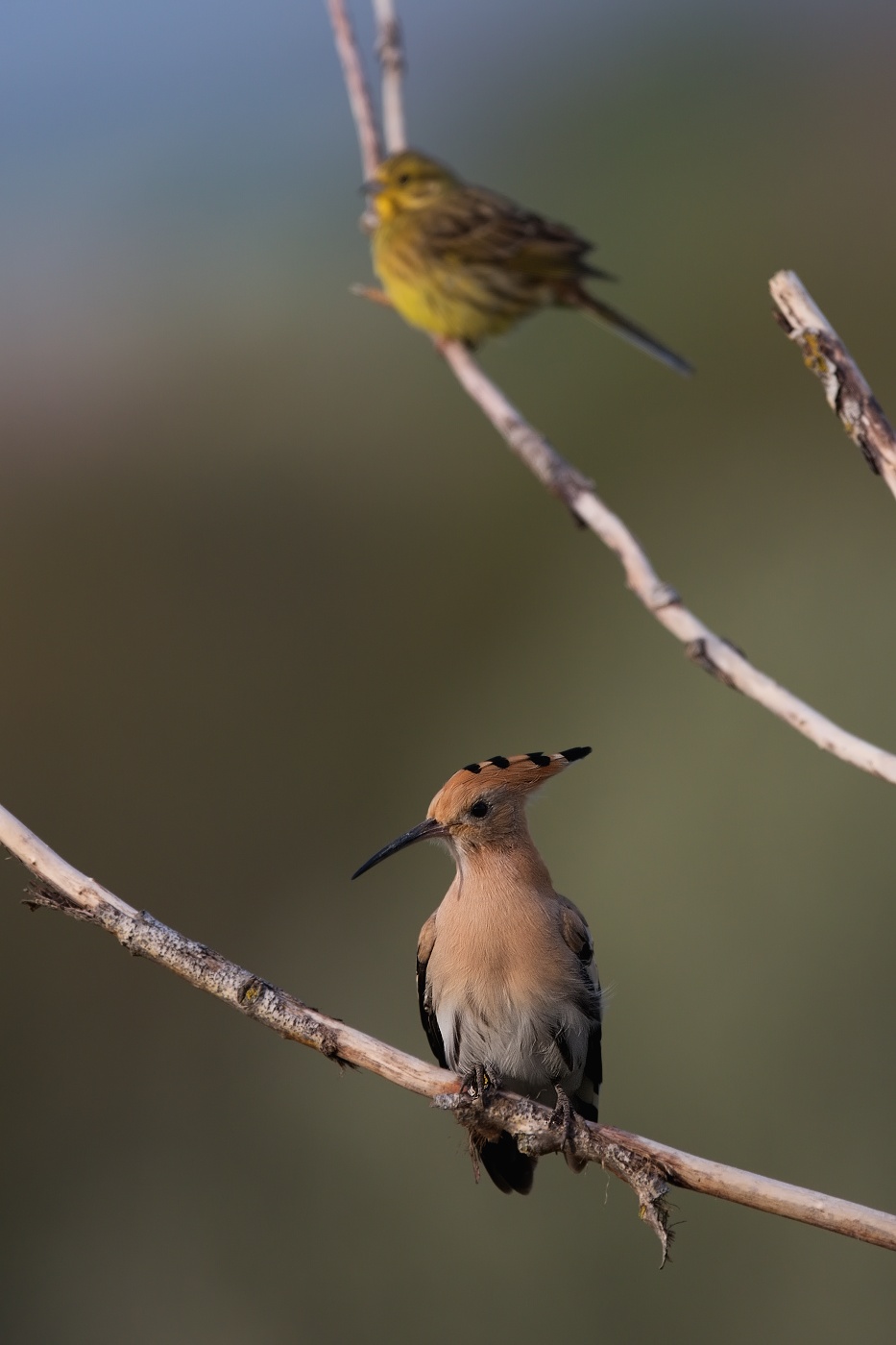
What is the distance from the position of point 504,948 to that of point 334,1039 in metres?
0.70

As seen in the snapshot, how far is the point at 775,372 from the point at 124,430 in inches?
186

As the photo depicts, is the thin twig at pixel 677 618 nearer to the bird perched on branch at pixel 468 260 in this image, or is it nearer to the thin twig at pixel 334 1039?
the thin twig at pixel 334 1039

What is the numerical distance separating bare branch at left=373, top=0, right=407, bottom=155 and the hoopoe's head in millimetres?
1993

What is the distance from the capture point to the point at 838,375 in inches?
86.9

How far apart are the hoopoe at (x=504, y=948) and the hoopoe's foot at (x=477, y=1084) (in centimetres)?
26

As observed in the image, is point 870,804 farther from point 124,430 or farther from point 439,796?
point 124,430

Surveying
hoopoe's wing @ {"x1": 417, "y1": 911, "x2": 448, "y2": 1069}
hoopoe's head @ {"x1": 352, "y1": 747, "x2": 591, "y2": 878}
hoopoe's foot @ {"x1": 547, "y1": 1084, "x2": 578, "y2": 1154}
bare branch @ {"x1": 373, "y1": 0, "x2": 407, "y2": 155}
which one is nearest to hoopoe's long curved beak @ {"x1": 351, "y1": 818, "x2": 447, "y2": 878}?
hoopoe's head @ {"x1": 352, "y1": 747, "x2": 591, "y2": 878}

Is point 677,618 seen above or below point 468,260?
below

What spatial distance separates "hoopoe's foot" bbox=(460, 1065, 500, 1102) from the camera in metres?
2.15

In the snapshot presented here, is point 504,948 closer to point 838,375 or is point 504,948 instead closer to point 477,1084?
point 477,1084

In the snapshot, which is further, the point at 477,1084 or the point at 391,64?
the point at 391,64

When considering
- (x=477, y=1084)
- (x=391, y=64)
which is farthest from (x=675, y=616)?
(x=391, y=64)

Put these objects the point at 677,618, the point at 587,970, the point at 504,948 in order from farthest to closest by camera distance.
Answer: the point at 587,970, the point at 504,948, the point at 677,618

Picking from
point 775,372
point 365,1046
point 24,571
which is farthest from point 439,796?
point 775,372
